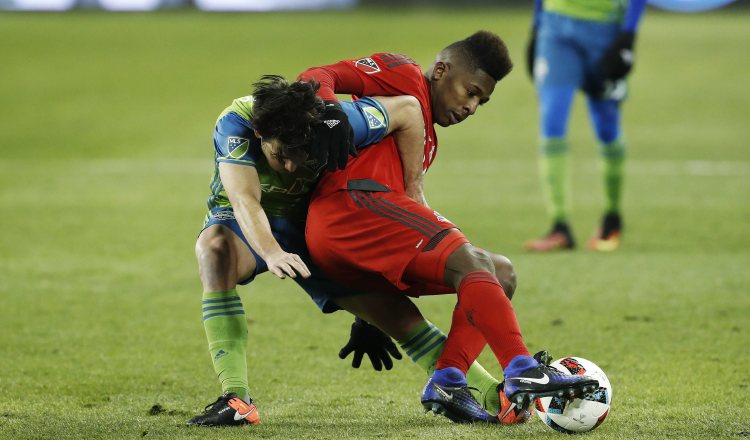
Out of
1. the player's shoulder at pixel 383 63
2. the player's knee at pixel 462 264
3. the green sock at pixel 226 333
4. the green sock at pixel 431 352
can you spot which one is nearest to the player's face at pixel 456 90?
the player's shoulder at pixel 383 63

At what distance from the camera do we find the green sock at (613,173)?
9.45 metres

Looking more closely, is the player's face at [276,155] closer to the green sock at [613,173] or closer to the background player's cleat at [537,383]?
the background player's cleat at [537,383]

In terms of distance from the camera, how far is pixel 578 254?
8820 millimetres

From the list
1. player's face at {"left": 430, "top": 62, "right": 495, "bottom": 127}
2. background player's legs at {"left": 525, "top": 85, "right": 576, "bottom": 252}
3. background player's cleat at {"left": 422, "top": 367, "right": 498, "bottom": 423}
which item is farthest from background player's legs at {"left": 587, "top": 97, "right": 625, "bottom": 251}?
background player's cleat at {"left": 422, "top": 367, "right": 498, "bottom": 423}

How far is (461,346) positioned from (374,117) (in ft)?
3.11

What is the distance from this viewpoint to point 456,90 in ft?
15.9

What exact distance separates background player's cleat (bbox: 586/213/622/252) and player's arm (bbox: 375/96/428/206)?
4637mm

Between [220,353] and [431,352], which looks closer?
[220,353]

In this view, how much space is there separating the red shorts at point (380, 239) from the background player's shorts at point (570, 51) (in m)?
4.80

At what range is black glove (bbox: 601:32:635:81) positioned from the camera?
29.8 feet

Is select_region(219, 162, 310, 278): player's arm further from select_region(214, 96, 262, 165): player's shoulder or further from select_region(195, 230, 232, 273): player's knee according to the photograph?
select_region(195, 230, 232, 273): player's knee

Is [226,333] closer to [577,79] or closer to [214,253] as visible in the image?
[214,253]

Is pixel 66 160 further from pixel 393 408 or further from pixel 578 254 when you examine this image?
pixel 393 408

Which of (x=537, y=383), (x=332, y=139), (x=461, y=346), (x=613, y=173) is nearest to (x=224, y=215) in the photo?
(x=332, y=139)
